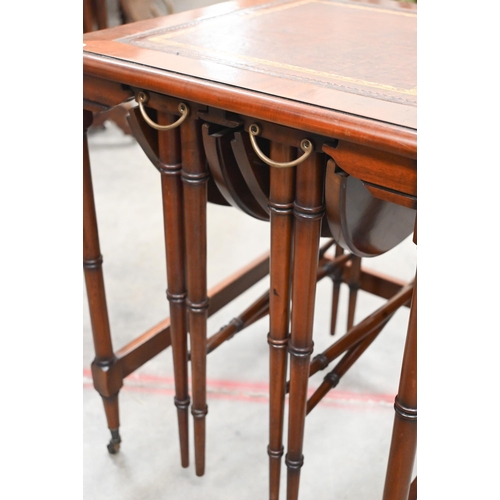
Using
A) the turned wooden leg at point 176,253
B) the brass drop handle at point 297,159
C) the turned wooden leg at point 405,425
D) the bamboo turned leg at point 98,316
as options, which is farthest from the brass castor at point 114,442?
the brass drop handle at point 297,159

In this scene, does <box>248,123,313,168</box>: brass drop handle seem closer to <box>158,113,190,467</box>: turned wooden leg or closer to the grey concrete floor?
<box>158,113,190,467</box>: turned wooden leg

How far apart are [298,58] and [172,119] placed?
0.82 ft

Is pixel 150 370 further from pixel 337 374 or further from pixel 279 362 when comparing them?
pixel 279 362

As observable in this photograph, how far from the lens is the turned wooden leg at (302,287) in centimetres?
104

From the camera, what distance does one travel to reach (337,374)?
1543 millimetres

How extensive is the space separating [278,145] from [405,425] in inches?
19.4

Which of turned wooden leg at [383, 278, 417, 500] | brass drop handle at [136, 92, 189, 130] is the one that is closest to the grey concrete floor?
turned wooden leg at [383, 278, 417, 500]

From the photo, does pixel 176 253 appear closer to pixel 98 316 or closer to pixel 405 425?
pixel 98 316

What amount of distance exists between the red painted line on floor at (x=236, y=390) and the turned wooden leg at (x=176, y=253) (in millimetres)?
318

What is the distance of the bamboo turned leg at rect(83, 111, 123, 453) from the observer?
54.4 inches

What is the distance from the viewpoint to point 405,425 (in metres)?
1.05
